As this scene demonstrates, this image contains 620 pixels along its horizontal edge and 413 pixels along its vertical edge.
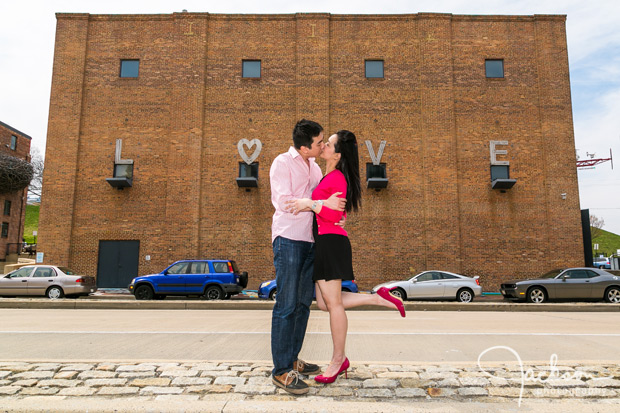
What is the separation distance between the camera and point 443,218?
1886 cm

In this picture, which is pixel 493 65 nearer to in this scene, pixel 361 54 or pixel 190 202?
pixel 361 54

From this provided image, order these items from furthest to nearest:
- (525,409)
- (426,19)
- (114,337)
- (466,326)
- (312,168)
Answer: (426,19)
(466,326)
(114,337)
(312,168)
(525,409)

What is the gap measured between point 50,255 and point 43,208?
2.20 metres

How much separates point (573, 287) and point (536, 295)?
4.41ft

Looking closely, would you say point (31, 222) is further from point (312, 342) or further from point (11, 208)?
point (312, 342)

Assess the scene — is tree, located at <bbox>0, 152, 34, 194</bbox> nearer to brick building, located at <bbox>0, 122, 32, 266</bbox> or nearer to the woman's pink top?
brick building, located at <bbox>0, 122, 32, 266</bbox>

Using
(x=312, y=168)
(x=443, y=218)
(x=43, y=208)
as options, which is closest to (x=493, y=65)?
(x=443, y=218)

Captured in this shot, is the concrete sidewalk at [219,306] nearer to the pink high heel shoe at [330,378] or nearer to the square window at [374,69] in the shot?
the pink high heel shoe at [330,378]

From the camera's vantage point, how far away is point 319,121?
19703 mm

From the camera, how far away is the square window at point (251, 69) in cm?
2019

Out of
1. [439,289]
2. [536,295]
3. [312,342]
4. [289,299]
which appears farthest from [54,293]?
[536,295]

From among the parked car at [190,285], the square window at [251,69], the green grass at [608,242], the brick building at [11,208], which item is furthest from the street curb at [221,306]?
the green grass at [608,242]

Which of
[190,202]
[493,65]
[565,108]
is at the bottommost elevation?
[190,202]

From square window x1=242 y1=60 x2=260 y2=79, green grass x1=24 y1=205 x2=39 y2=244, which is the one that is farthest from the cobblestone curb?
green grass x1=24 y1=205 x2=39 y2=244
